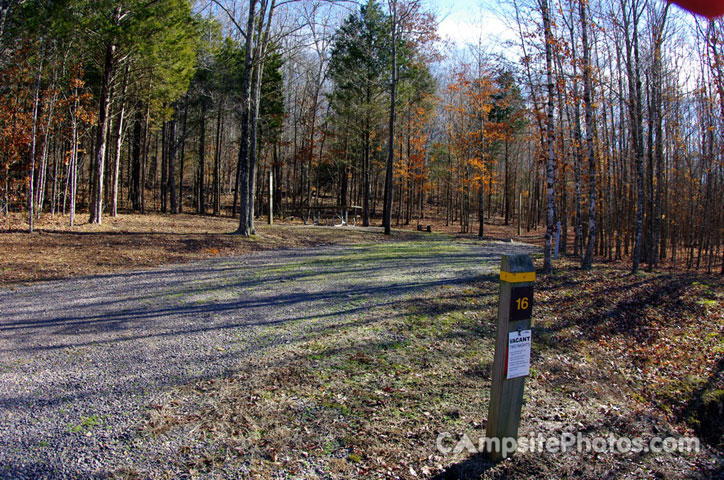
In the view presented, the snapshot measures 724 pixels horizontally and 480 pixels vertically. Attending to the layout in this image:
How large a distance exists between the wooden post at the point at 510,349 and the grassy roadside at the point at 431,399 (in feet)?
0.86

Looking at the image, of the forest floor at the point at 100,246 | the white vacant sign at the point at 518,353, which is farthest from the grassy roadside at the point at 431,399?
the forest floor at the point at 100,246

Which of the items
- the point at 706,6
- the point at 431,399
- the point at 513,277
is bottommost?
the point at 431,399

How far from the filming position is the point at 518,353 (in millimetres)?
2840

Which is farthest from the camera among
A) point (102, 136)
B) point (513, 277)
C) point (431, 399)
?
point (102, 136)

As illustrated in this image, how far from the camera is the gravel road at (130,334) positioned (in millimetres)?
2777

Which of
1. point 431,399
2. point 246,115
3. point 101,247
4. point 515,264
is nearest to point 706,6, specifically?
point 515,264

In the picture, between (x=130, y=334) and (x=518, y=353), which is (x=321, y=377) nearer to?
(x=518, y=353)

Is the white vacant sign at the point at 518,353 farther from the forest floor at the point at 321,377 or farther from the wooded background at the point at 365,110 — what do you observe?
the wooded background at the point at 365,110

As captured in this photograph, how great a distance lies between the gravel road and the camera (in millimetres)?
2777

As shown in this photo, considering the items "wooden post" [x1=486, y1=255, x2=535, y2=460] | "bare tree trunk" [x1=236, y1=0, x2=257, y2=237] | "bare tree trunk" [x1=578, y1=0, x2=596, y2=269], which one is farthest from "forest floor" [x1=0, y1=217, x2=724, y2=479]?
"bare tree trunk" [x1=236, y1=0, x2=257, y2=237]

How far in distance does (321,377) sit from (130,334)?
2.40 metres

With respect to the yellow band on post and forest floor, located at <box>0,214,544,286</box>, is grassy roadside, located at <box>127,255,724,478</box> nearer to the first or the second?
the yellow band on post

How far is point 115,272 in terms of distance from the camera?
8031 millimetres

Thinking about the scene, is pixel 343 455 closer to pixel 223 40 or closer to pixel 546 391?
pixel 546 391
